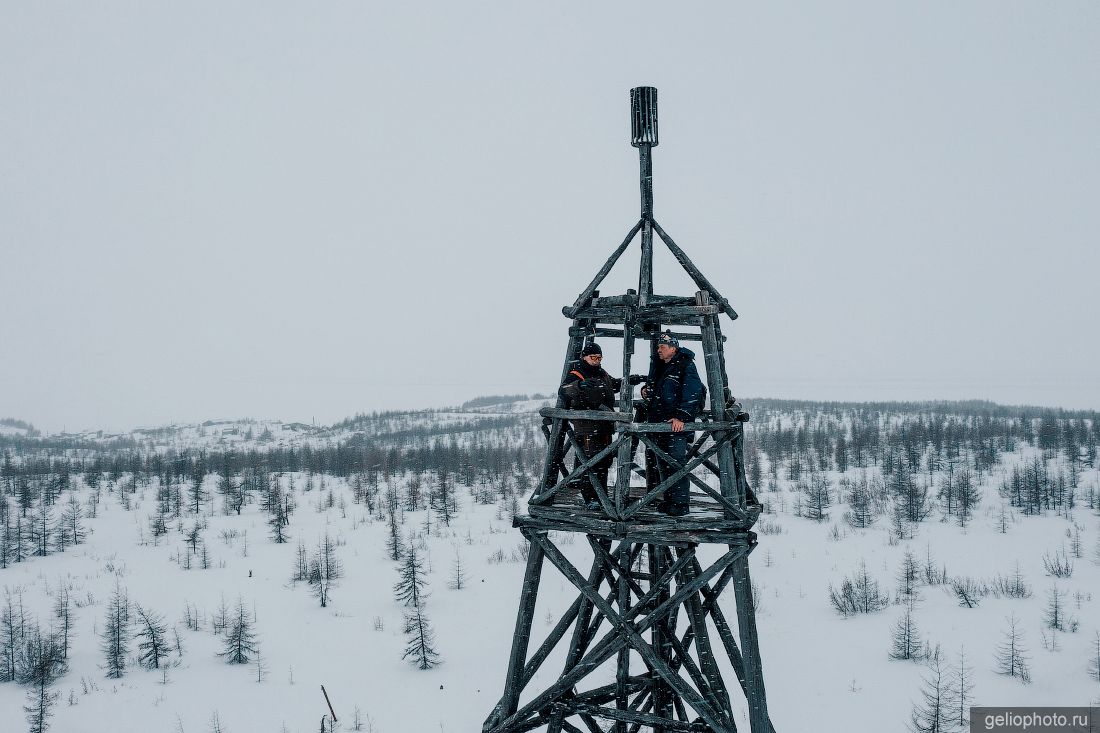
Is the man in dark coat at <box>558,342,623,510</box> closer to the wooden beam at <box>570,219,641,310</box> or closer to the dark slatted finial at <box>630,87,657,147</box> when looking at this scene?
the wooden beam at <box>570,219,641,310</box>

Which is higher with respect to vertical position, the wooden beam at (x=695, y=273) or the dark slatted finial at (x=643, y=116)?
the dark slatted finial at (x=643, y=116)

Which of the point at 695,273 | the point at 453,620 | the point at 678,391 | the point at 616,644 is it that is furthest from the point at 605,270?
the point at 453,620

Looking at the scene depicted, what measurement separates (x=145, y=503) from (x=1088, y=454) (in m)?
114

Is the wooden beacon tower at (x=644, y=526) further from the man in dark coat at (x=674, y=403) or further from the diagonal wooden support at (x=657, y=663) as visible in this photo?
the man in dark coat at (x=674, y=403)

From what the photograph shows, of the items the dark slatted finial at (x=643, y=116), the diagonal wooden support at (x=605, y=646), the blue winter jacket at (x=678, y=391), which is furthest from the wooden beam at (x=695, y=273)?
the diagonal wooden support at (x=605, y=646)

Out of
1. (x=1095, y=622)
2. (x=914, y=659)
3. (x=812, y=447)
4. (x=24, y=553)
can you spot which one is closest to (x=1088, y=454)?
(x=812, y=447)

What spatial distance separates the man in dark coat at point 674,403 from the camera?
21.9 ft

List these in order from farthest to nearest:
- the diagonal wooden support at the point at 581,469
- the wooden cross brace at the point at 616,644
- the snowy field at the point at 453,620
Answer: the snowy field at the point at 453,620 < the diagonal wooden support at the point at 581,469 < the wooden cross brace at the point at 616,644

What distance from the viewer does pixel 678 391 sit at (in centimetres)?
666

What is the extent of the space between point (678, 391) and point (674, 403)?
0.45 ft

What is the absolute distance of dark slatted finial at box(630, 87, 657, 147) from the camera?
23.2ft

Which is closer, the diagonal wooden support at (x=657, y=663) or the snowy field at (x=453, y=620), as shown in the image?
the diagonal wooden support at (x=657, y=663)

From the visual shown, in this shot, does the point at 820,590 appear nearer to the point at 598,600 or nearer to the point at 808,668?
the point at 808,668

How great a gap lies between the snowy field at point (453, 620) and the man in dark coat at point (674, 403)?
1910 centimetres
